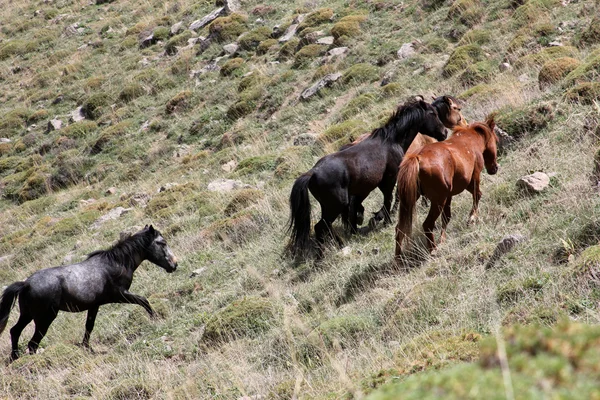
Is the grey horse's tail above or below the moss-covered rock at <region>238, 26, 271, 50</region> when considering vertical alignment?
above

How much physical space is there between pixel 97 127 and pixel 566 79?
20.8m

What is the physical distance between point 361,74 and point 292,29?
7620 millimetres

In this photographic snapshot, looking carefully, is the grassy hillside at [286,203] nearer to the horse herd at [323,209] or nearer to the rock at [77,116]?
the rock at [77,116]

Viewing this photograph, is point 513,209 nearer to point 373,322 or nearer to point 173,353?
point 373,322

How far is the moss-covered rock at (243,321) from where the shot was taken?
7.94m

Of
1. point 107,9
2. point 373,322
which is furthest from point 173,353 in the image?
point 107,9

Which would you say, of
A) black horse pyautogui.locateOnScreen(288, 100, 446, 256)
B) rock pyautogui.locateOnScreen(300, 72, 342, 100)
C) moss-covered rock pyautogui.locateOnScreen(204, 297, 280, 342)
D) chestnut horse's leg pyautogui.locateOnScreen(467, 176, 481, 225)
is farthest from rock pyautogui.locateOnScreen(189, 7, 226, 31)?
moss-covered rock pyautogui.locateOnScreen(204, 297, 280, 342)

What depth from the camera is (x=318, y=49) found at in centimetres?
2386

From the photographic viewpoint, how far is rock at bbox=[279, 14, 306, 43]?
2623 centimetres

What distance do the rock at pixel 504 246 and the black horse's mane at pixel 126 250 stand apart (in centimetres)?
655

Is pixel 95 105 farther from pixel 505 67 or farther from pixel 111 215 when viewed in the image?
pixel 505 67

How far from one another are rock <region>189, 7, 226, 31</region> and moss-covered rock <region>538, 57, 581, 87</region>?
69.2 feet

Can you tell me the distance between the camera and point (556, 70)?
13.0 meters

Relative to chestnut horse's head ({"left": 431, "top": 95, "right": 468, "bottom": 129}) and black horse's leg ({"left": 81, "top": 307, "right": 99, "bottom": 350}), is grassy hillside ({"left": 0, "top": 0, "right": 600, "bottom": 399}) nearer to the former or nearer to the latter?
black horse's leg ({"left": 81, "top": 307, "right": 99, "bottom": 350})
